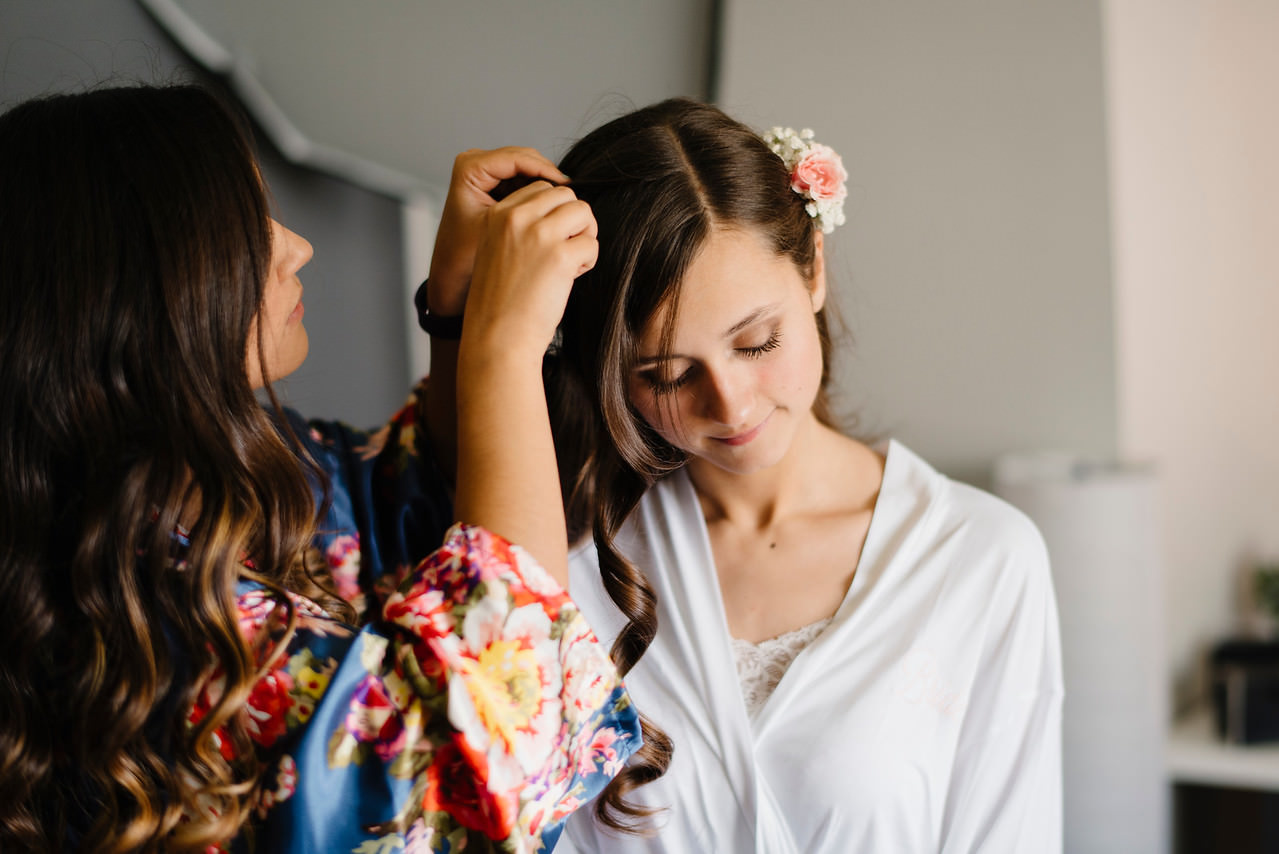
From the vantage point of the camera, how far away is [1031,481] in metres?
1.63

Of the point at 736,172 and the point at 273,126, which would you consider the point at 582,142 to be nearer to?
the point at 736,172

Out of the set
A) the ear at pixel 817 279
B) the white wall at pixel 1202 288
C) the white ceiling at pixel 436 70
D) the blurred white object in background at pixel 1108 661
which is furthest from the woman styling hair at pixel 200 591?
the white wall at pixel 1202 288

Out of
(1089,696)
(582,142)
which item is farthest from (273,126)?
(1089,696)

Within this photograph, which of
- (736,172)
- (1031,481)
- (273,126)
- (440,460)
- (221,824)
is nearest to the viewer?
(221,824)

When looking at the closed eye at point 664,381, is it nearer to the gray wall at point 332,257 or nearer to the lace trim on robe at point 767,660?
the lace trim on robe at point 767,660

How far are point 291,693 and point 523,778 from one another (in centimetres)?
20

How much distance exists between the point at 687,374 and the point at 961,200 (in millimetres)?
990

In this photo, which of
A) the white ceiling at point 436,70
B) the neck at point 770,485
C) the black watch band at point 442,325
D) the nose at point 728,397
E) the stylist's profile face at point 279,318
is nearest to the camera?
the stylist's profile face at point 279,318

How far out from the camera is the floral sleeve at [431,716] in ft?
2.38

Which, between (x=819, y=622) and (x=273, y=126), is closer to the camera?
(x=819, y=622)

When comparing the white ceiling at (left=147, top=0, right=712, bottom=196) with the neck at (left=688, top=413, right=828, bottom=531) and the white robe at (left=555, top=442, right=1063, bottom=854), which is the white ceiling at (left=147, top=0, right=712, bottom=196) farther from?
the white robe at (left=555, top=442, right=1063, bottom=854)

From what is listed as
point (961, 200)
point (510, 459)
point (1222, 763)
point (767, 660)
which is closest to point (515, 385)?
point (510, 459)

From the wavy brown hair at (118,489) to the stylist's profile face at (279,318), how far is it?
0.06 meters

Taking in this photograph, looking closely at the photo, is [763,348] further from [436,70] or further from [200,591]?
[436,70]
